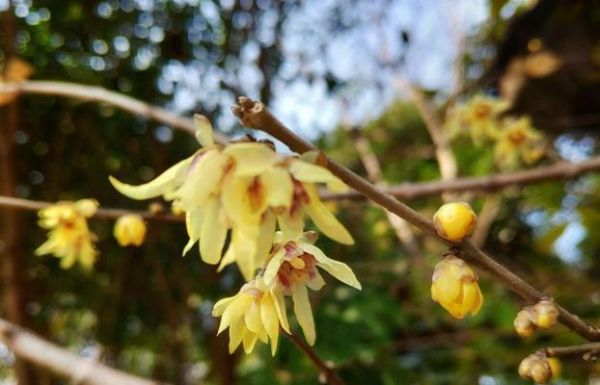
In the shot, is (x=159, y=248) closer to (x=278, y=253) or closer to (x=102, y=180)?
(x=102, y=180)

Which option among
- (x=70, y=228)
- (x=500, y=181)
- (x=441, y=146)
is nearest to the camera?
(x=70, y=228)

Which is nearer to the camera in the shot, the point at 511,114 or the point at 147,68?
the point at 147,68

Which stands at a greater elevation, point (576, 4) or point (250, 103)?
point (576, 4)

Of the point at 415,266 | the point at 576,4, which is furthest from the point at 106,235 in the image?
the point at 576,4

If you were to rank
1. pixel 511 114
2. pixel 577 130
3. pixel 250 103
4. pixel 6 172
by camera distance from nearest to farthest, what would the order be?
pixel 250 103 → pixel 6 172 → pixel 511 114 → pixel 577 130

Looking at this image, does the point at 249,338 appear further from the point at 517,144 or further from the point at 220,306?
the point at 517,144

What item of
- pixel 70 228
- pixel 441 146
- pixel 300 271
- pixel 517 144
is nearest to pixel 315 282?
pixel 300 271

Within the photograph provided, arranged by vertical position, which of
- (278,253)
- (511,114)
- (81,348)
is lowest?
(81,348)
